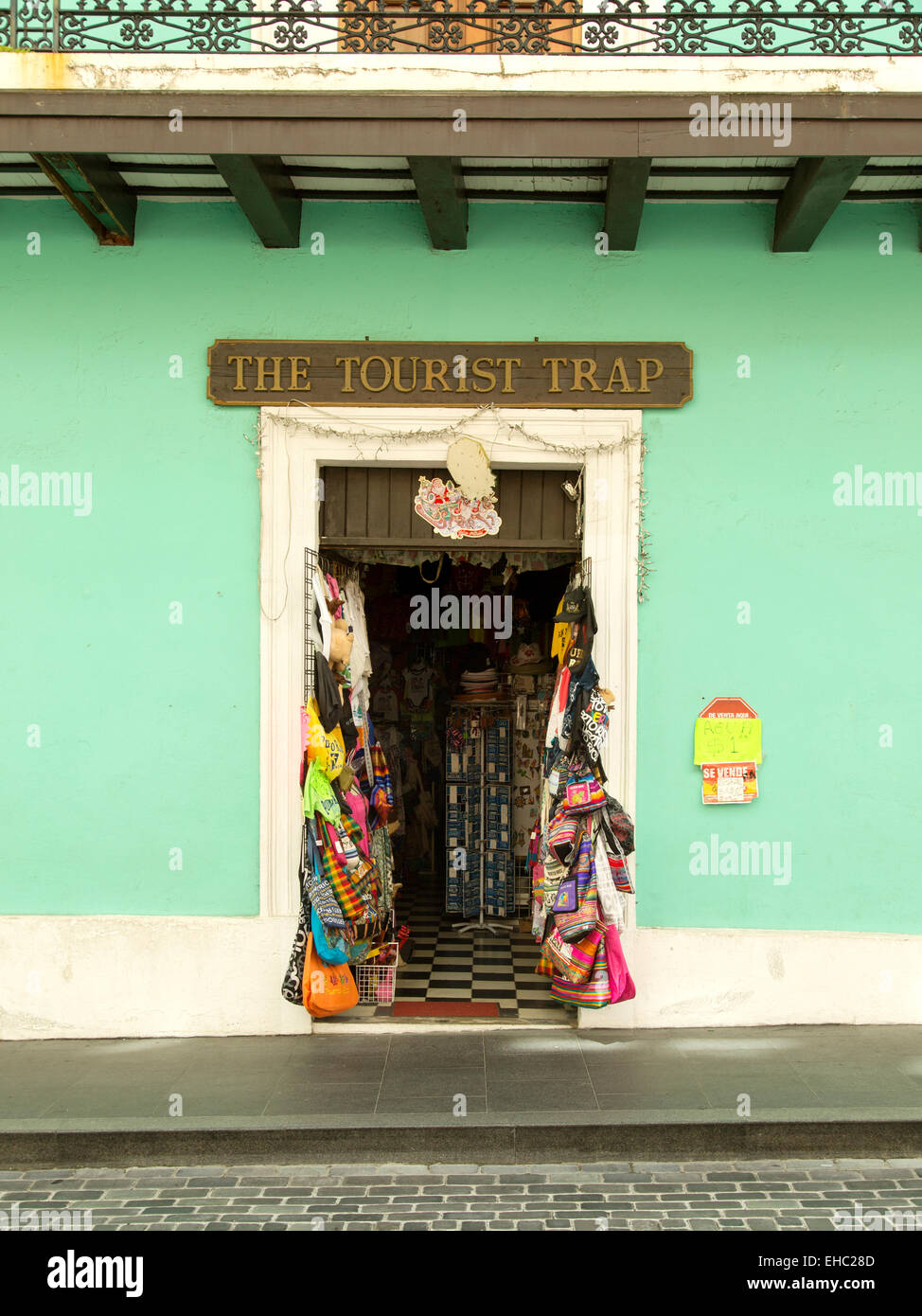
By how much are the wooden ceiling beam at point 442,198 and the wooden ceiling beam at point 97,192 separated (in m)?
1.69

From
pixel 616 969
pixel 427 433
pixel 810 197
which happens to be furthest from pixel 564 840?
pixel 810 197

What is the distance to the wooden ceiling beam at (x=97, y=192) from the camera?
5.38 m

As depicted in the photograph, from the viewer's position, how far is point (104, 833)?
5918mm

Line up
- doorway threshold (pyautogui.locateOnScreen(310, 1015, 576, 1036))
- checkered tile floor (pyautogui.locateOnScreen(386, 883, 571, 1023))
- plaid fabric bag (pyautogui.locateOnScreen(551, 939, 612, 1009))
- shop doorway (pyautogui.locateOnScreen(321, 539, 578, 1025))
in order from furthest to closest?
shop doorway (pyautogui.locateOnScreen(321, 539, 578, 1025))
checkered tile floor (pyautogui.locateOnScreen(386, 883, 571, 1023))
doorway threshold (pyautogui.locateOnScreen(310, 1015, 576, 1036))
plaid fabric bag (pyautogui.locateOnScreen(551, 939, 612, 1009))

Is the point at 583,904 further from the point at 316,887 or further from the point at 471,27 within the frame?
the point at 471,27

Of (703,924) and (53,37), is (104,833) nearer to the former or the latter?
(703,924)

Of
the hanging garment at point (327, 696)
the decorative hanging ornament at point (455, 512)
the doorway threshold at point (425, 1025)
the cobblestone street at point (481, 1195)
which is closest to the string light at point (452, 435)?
the decorative hanging ornament at point (455, 512)

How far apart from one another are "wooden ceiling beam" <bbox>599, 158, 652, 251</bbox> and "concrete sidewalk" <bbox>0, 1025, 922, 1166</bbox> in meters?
4.61

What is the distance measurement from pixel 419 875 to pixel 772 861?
5264 mm

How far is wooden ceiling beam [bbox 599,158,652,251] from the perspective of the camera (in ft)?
17.3

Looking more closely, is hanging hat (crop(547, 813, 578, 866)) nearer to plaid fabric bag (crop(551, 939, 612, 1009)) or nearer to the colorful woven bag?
plaid fabric bag (crop(551, 939, 612, 1009))

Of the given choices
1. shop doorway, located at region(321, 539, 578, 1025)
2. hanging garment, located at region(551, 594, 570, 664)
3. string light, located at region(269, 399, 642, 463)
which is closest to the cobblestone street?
shop doorway, located at region(321, 539, 578, 1025)

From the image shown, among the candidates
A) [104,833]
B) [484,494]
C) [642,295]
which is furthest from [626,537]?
[104,833]

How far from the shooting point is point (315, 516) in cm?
591
